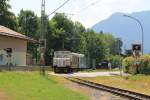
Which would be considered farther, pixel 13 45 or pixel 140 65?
pixel 13 45

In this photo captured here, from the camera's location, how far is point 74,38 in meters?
120

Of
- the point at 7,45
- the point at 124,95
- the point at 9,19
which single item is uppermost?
the point at 9,19

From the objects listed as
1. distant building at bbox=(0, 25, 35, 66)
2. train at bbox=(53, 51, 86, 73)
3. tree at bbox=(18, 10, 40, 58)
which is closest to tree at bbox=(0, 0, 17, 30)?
tree at bbox=(18, 10, 40, 58)

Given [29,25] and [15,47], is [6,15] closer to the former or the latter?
[29,25]

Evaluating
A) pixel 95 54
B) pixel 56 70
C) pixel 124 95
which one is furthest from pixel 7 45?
pixel 95 54

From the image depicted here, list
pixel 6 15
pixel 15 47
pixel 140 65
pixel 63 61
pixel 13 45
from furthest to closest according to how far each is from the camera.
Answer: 1. pixel 6 15
2. pixel 63 61
3. pixel 15 47
4. pixel 13 45
5. pixel 140 65

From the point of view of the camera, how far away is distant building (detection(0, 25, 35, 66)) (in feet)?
198

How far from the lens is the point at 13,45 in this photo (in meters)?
64.0

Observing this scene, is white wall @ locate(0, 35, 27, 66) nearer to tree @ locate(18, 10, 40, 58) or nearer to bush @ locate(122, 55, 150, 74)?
bush @ locate(122, 55, 150, 74)

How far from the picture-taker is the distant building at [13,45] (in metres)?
60.4

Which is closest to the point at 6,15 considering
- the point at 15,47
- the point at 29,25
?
the point at 29,25

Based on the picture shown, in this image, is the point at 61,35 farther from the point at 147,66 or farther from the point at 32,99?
the point at 32,99

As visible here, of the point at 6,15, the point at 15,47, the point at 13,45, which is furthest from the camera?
the point at 6,15

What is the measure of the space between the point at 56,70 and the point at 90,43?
6790 centimetres
